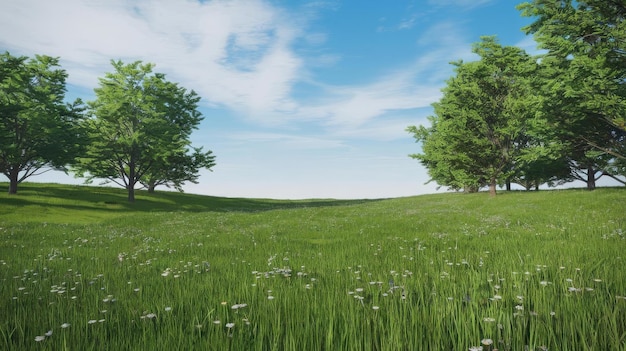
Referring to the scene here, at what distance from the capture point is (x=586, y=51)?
23641mm

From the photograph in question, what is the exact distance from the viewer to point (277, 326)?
139 inches

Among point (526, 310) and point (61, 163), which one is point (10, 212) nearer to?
point (61, 163)

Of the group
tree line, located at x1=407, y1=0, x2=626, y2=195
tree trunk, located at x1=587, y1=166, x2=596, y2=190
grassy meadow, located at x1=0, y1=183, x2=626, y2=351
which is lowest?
grassy meadow, located at x1=0, y1=183, x2=626, y2=351

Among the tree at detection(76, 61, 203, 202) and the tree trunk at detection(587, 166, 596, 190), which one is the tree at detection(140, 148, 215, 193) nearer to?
the tree at detection(76, 61, 203, 202)

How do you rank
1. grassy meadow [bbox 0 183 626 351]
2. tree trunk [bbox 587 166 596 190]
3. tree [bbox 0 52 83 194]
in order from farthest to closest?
tree trunk [bbox 587 166 596 190]
tree [bbox 0 52 83 194]
grassy meadow [bbox 0 183 626 351]

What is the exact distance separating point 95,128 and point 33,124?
875 centimetres

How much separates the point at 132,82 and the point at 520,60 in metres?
52.0

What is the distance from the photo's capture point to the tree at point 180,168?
5322 cm

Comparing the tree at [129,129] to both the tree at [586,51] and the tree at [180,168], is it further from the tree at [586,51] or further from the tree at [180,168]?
the tree at [586,51]

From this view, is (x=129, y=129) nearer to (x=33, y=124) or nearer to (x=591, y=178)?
(x=33, y=124)

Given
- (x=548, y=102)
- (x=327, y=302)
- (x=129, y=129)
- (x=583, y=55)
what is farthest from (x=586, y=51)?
(x=129, y=129)

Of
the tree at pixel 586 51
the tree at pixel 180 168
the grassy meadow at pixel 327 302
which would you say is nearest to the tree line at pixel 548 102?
the tree at pixel 586 51

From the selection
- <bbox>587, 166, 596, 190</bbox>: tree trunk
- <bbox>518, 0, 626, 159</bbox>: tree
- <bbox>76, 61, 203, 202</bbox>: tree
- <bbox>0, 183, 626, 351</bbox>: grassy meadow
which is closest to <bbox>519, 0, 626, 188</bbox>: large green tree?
<bbox>518, 0, 626, 159</bbox>: tree

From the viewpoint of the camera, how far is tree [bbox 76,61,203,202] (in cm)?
4516
